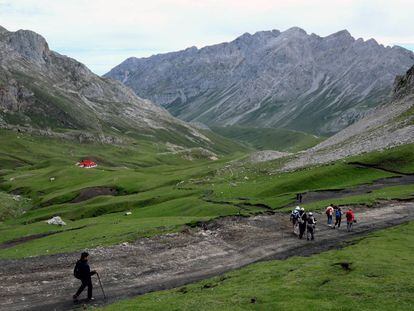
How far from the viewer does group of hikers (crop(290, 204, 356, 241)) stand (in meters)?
52.0

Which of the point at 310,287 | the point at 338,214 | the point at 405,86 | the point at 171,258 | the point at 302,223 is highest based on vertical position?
the point at 405,86

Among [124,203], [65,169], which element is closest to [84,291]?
[124,203]

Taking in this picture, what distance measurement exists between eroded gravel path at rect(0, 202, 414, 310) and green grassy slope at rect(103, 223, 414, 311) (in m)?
4.41

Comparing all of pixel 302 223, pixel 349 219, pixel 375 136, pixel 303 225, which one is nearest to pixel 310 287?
pixel 302 223

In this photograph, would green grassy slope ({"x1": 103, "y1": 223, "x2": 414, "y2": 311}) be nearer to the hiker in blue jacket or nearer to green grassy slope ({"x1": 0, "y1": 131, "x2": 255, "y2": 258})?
the hiker in blue jacket

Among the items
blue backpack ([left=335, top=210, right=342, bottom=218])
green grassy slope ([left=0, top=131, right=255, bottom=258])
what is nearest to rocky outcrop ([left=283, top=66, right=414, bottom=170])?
green grassy slope ([left=0, top=131, right=255, bottom=258])

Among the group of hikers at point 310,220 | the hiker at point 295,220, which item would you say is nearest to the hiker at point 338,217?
the group of hikers at point 310,220

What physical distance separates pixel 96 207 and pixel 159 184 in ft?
90.1

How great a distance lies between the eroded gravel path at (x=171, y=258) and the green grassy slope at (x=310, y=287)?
14.5 ft

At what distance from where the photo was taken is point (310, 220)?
170 feet

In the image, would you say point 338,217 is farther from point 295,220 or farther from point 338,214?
point 295,220

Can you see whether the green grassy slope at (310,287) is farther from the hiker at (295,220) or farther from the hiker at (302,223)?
the hiker at (295,220)

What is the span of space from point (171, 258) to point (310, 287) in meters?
18.5

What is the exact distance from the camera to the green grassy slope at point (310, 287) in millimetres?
28844
